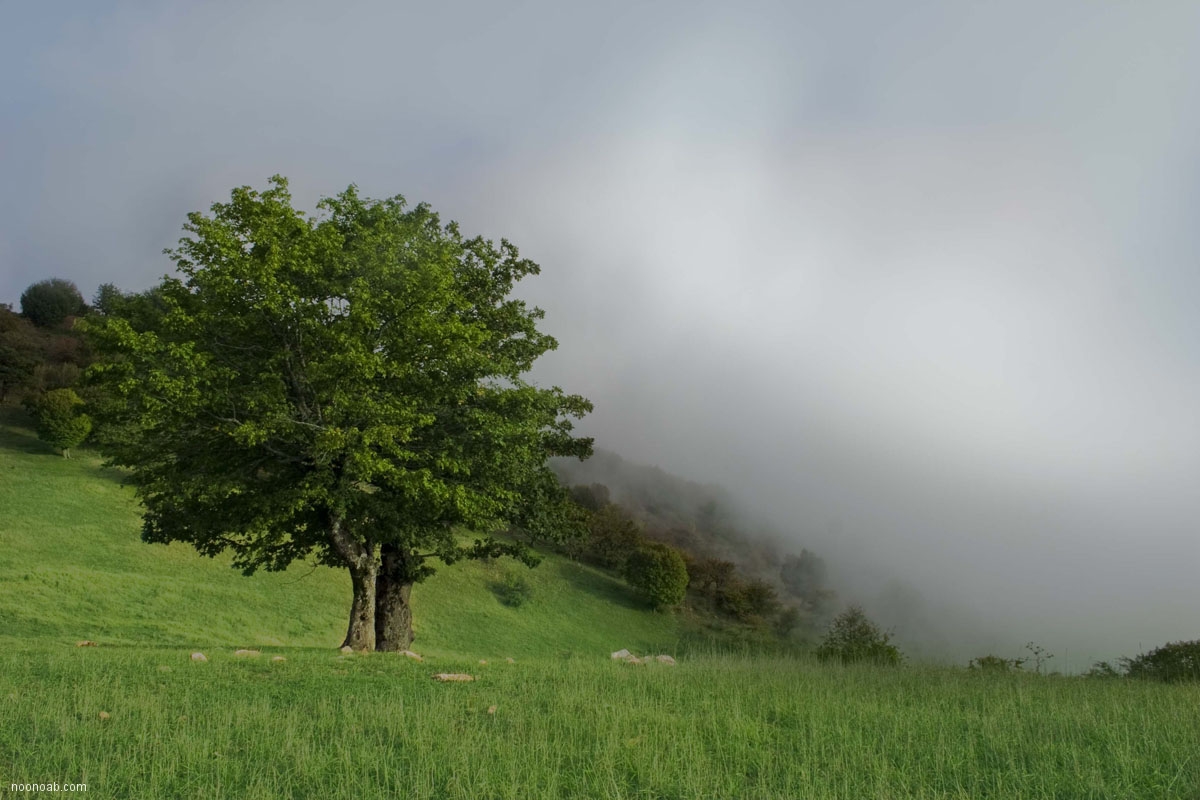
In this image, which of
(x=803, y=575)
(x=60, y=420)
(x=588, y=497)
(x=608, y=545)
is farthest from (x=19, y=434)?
(x=803, y=575)

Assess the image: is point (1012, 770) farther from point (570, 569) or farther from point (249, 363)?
point (570, 569)

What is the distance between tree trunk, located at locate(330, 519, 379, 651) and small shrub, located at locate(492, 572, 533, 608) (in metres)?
33.5

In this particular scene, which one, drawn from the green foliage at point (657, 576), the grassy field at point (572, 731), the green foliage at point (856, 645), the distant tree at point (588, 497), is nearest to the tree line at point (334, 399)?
the grassy field at point (572, 731)

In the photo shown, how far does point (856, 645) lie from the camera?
27656mm

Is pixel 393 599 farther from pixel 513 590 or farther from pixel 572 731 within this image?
pixel 513 590

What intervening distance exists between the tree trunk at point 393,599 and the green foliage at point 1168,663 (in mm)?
Result: 23489

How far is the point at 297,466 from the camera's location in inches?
824

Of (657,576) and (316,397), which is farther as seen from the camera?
(657,576)

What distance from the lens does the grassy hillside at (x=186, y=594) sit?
32.4 meters

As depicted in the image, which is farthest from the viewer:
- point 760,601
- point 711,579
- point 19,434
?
point 711,579

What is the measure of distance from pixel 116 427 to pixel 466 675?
13364mm

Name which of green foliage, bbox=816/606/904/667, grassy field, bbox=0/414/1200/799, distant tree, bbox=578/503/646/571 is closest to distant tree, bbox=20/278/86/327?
distant tree, bbox=578/503/646/571

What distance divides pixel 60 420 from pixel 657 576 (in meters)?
48.8

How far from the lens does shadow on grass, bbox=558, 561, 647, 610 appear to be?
61.5 meters
